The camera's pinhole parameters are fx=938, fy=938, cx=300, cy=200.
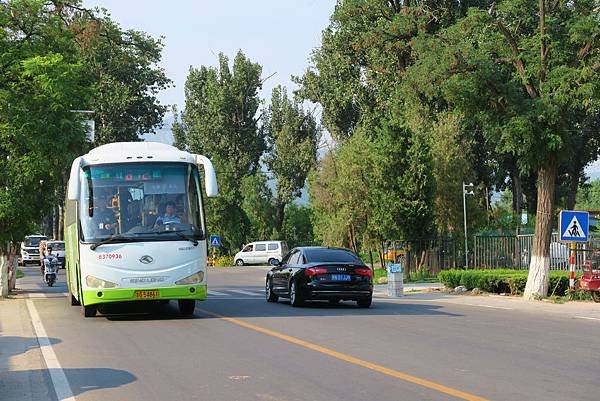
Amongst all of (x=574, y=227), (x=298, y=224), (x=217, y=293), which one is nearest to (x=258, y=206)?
(x=298, y=224)

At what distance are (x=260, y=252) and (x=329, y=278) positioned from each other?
4593 centimetres

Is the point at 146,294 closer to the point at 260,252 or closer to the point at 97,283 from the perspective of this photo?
the point at 97,283

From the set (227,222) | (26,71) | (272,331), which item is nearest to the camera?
(272,331)

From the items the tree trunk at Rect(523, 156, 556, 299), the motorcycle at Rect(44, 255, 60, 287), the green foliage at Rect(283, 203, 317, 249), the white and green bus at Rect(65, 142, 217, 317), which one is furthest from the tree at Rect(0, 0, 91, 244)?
the green foliage at Rect(283, 203, 317, 249)

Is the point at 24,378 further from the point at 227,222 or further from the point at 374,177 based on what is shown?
the point at 227,222

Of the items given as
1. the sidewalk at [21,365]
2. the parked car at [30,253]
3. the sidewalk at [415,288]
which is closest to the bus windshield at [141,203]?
the sidewalk at [21,365]

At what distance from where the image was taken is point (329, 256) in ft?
79.8

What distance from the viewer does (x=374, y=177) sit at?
41688 millimetres

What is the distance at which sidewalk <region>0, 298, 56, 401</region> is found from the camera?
10.6 m

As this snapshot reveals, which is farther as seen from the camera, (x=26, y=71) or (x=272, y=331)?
(x=26, y=71)

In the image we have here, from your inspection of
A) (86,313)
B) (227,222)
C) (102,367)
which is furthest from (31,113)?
(227,222)

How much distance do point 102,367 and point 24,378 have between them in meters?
1.06

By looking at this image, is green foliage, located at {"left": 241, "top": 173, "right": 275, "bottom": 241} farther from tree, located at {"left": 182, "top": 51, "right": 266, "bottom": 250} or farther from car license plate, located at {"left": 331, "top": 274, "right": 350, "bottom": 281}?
car license plate, located at {"left": 331, "top": 274, "right": 350, "bottom": 281}

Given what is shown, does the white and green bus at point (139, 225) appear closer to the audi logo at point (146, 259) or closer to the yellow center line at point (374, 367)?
the audi logo at point (146, 259)
